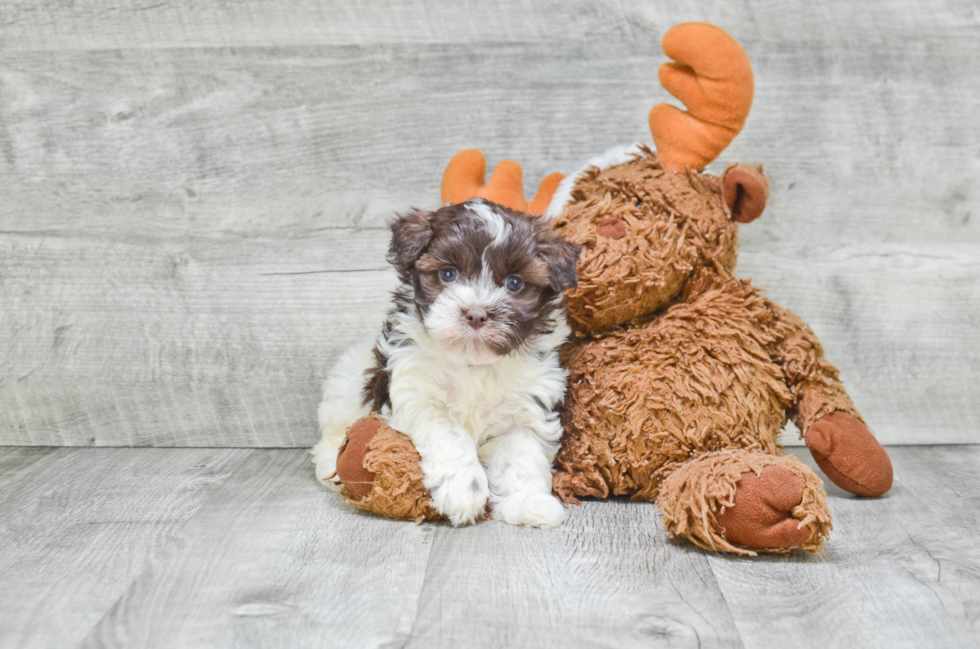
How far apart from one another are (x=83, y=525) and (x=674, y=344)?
1420mm

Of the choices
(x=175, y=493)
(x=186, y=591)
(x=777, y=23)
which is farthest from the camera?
(x=777, y=23)

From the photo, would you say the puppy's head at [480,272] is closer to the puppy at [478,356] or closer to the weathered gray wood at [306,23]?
the puppy at [478,356]

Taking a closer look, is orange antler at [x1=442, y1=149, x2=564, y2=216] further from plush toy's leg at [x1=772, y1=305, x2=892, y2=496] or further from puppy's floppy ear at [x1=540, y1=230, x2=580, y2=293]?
plush toy's leg at [x1=772, y1=305, x2=892, y2=496]

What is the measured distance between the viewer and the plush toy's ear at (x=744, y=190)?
1.96 metres

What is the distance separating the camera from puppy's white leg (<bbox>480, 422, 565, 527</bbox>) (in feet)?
6.08

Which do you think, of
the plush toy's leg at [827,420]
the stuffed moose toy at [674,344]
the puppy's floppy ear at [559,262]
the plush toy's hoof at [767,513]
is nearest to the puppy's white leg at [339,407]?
the stuffed moose toy at [674,344]

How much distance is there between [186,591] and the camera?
1.54 meters

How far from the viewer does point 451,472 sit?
1.84m

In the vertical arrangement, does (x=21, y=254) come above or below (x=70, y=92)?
below

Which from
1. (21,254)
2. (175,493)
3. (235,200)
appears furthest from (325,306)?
(21,254)

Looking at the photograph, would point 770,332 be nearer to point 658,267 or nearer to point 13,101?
→ point 658,267

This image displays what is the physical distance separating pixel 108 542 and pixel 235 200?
1144 mm

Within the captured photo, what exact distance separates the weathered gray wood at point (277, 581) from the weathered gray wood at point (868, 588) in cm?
62

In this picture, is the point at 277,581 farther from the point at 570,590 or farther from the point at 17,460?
the point at 17,460
